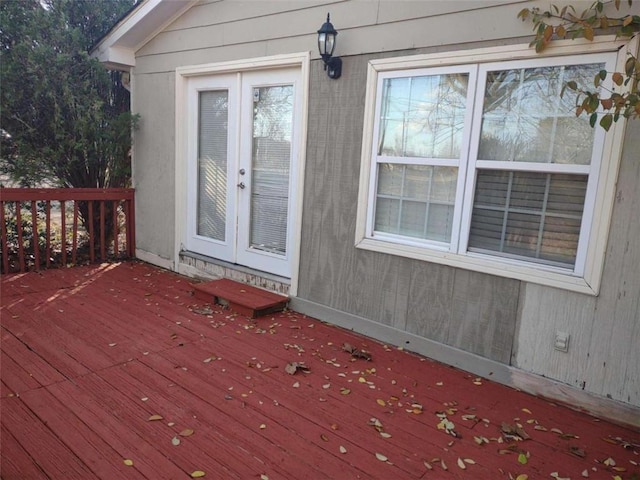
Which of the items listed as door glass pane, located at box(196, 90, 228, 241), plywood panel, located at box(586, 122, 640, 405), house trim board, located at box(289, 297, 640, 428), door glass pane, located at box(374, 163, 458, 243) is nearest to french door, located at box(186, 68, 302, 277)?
door glass pane, located at box(196, 90, 228, 241)

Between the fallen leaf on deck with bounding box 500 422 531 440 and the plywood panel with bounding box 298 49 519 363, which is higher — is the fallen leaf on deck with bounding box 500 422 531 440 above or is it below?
below

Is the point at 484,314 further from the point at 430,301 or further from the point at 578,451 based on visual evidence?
the point at 578,451

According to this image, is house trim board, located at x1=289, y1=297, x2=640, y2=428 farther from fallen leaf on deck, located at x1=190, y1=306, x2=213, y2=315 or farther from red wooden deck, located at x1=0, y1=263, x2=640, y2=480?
fallen leaf on deck, located at x1=190, y1=306, x2=213, y2=315

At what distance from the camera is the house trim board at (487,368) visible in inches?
94.7

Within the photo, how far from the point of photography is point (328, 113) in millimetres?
3449

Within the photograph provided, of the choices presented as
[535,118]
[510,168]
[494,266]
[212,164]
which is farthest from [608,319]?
[212,164]

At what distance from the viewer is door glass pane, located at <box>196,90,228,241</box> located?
4.45 m

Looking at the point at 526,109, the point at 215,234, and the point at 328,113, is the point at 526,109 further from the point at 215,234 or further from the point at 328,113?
the point at 215,234

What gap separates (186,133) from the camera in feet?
15.5

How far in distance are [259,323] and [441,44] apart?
2396 millimetres

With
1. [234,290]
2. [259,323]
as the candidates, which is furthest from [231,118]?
[259,323]

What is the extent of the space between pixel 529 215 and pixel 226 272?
2.85 meters

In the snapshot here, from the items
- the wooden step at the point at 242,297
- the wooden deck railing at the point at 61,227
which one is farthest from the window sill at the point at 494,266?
the wooden deck railing at the point at 61,227

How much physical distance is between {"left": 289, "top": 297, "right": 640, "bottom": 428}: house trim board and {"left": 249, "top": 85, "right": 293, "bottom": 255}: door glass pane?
2.63ft
